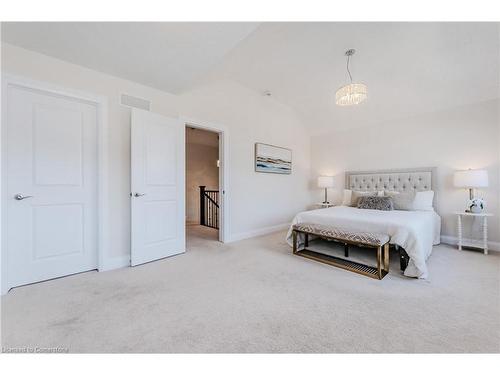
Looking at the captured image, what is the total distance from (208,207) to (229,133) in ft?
9.33

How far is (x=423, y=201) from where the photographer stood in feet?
11.8

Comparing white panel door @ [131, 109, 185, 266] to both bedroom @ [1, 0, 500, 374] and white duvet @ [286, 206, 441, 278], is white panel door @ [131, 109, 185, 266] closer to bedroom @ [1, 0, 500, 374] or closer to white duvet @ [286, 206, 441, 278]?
bedroom @ [1, 0, 500, 374]

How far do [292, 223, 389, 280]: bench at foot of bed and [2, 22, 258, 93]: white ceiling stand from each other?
8.14 ft

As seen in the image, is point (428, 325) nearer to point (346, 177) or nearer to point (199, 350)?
point (199, 350)

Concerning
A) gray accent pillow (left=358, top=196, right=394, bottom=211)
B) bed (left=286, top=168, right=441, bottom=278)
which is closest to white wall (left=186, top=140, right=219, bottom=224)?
bed (left=286, top=168, right=441, bottom=278)

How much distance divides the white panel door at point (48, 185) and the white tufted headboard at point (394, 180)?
482cm

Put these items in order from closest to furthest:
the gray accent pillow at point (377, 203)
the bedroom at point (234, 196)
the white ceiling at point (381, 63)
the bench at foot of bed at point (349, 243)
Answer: the bedroom at point (234, 196), the bench at foot of bed at point (349, 243), the white ceiling at point (381, 63), the gray accent pillow at point (377, 203)

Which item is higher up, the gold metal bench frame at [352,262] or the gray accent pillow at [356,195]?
the gray accent pillow at [356,195]

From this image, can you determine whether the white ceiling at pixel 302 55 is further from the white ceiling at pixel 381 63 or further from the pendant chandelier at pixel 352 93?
the pendant chandelier at pixel 352 93

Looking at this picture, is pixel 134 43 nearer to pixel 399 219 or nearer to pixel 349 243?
pixel 349 243

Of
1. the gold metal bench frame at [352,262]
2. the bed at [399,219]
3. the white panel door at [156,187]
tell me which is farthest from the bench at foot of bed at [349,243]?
the white panel door at [156,187]

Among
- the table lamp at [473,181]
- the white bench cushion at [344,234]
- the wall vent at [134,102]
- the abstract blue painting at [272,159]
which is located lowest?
the white bench cushion at [344,234]

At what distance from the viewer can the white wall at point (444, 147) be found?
10.8ft

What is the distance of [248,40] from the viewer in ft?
9.04
